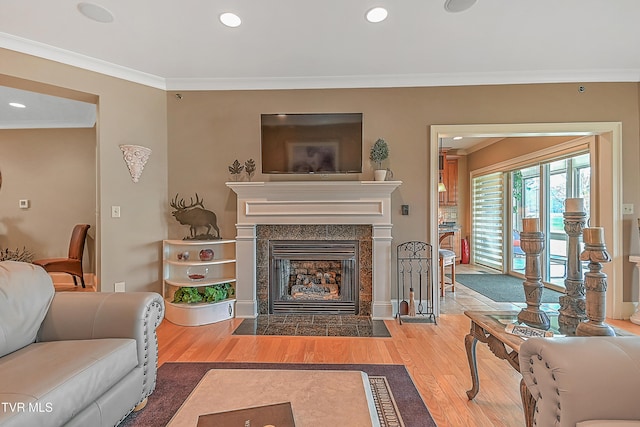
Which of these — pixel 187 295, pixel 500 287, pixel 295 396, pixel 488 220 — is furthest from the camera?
pixel 488 220

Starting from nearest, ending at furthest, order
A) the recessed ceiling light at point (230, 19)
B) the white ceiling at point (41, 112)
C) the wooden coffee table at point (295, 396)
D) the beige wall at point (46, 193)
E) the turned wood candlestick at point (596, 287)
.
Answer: the wooden coffee table at point (295, 396) → the turned wood candlestick at point (596, 287) → the recessed ceiling light at point (230, 19) → the white ceiling at point (41, 112) → the beige wall at point (46, 193)

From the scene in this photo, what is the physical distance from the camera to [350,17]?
247 cm

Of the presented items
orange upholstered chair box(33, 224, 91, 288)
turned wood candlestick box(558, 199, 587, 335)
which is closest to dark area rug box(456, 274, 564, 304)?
turned wood candlestick box(558, 199, 587, 335)

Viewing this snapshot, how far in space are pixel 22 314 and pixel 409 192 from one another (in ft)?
10.6

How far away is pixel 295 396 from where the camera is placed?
1.25 metres

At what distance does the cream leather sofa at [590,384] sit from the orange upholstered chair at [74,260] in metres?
5.44

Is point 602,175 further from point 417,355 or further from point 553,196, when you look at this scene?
point 417,355

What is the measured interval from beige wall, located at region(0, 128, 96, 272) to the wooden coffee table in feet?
15.9

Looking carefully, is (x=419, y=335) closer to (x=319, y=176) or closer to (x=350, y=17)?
(x=319, y=176)

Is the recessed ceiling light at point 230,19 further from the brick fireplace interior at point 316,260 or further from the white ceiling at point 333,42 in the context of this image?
the brick fireplace interior at point 316,260

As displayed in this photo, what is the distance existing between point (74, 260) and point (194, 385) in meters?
3.62

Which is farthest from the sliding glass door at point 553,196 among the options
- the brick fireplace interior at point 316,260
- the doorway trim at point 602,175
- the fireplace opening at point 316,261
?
the fireplace opening at point 316,261

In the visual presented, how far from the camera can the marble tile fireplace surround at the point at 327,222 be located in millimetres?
3309

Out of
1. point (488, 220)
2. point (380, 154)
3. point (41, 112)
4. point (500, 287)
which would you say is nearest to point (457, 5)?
point (380, 154)
